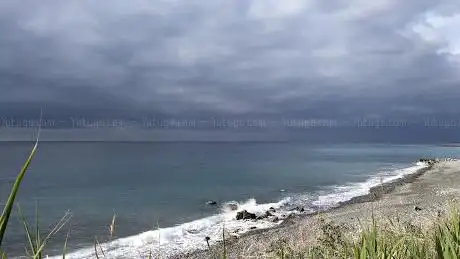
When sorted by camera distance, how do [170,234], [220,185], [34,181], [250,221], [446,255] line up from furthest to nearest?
[34,181], [220,185], [250,221], [170,234], [446,255]

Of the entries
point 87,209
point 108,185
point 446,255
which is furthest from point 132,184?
point 446,255

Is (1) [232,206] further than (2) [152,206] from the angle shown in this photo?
No

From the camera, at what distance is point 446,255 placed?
320cm

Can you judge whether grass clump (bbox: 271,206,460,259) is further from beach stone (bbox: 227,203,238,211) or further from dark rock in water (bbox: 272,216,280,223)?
beach stone (bbox: 227,203,238,211)

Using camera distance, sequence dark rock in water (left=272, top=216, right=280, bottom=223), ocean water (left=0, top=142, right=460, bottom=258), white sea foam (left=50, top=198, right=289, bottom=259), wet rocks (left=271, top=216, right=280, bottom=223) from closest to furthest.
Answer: white sea foam (left=50, top=198, right=289, bottom=259) < ocean water (left=0, top=142, right=460, bottom=258) < wet rocks (left=271, top=216, right=280, bottom=223) < dark rock in water (left=272, top=216, right=280, bottom=223)

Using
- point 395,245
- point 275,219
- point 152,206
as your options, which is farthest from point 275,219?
point 395,245

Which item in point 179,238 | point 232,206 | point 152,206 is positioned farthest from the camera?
point 152,206

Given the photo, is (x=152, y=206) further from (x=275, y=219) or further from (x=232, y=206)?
(x=275, y=219)

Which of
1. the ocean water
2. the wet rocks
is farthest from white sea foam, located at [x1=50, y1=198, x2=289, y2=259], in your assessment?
the wet rocks

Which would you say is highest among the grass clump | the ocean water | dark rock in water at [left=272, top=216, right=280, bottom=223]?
the grass clump

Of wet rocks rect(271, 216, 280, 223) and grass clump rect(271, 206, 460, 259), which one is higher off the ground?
grass clump rect(271, 206, 460, 259)

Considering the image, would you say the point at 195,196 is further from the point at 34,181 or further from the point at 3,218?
the point at 3,218

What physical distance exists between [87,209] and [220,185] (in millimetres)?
24071

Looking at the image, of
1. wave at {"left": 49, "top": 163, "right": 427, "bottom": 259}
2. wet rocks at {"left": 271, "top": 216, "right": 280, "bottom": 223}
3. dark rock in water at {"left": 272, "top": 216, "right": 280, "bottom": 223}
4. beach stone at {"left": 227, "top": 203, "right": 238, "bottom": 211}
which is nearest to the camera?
wave at {"left": 49, "top": 163, "right": 427, "bottom": 259}
